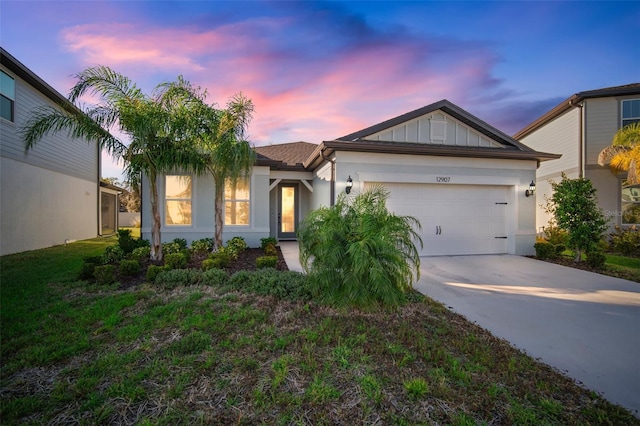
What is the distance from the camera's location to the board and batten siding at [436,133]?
862cm

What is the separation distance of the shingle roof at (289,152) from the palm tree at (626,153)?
37.8ft

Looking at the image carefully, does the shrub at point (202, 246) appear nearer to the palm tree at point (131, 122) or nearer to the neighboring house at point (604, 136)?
the palm tree at point (131, 122)

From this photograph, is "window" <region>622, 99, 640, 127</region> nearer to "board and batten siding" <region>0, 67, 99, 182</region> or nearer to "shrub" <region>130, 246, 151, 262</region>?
"shrub" <region>130, 246, 151, 262</region>

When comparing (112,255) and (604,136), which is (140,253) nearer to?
(112,255)

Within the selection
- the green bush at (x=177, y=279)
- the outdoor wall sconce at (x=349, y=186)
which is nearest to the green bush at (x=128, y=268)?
the green bush at (x=177, y=279)

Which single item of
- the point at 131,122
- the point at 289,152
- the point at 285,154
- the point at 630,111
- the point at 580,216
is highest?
the point at 630,111

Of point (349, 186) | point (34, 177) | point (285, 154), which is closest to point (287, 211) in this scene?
point (285, 154)

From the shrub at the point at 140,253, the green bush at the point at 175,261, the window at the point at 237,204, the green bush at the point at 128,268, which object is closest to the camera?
the green bush at the point at 128,268

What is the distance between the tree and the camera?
297 inches

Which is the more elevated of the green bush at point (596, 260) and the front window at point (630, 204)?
the front window at point (630, 204)

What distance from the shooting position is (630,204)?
1126 centimetres

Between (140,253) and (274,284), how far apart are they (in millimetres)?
4431

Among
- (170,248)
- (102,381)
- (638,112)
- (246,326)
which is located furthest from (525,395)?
(638,112)

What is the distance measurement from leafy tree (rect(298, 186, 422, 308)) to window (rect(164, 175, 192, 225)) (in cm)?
668
